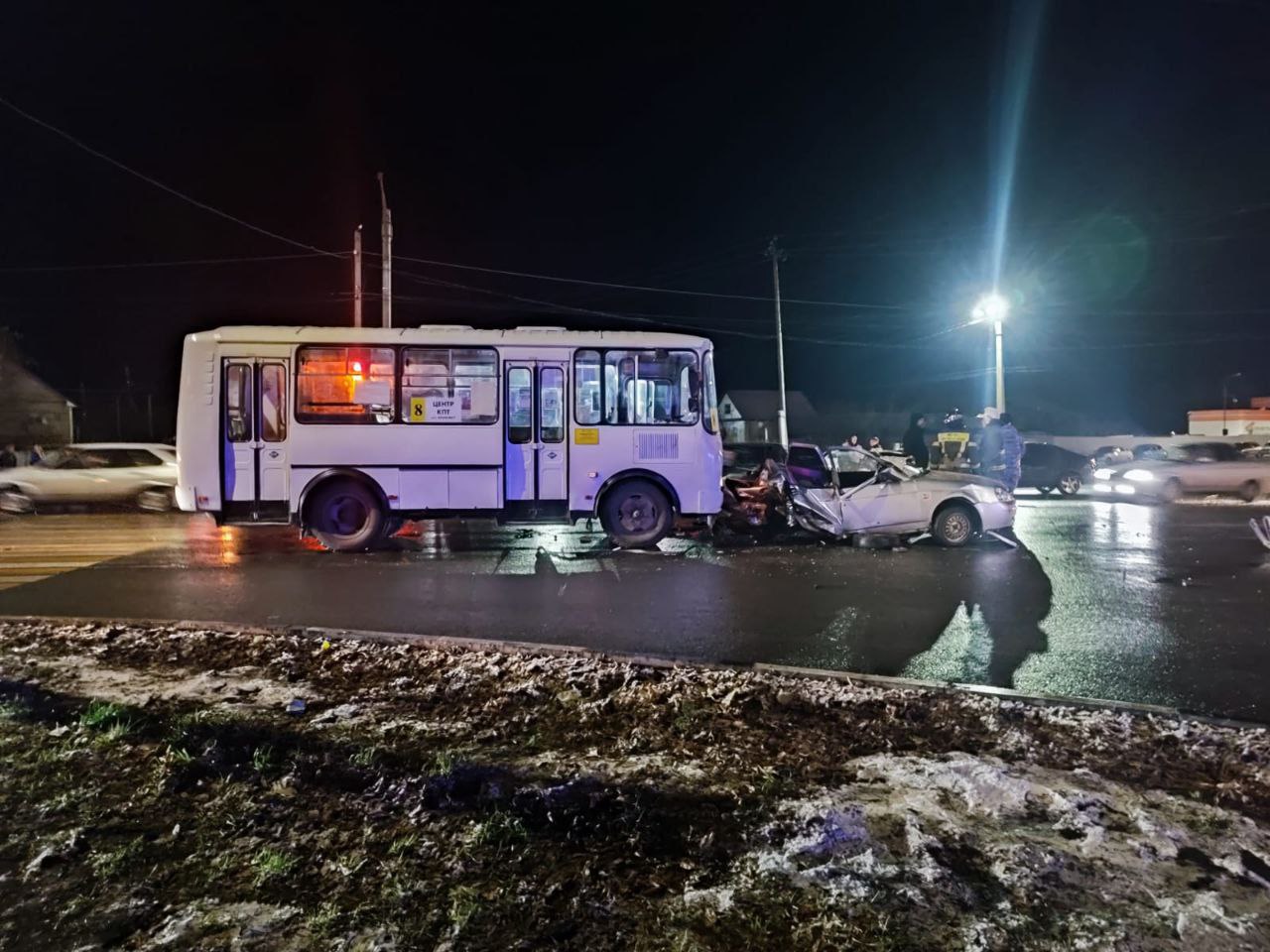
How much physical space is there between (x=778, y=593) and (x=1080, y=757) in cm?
500

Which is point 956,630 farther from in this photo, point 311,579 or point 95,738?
point 311,579

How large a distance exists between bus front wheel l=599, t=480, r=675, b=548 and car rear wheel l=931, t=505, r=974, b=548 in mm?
4227

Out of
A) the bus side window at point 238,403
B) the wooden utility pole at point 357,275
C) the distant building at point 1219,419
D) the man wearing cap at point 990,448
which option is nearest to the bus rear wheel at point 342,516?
the bus side window at point 238,403

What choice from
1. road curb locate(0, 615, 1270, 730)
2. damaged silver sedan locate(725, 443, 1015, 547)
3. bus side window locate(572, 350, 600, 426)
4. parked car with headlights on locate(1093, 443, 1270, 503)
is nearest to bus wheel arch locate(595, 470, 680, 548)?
bus side window locate(572, 350, 600, 426)

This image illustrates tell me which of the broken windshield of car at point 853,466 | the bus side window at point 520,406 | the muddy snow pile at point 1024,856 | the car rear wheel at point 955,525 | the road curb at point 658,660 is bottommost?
the muddy snow pile at point 1024,856

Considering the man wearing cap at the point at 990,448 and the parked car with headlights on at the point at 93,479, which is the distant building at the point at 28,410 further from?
the man wearing cap at the point at 990,448

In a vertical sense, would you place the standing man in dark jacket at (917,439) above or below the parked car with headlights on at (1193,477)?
above

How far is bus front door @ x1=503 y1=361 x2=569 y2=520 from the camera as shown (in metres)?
12.6

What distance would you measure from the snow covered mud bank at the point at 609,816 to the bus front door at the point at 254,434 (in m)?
6.80

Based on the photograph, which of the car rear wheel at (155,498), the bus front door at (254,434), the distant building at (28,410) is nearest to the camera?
the bus front door at (254,434)

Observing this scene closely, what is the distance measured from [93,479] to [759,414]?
51.2 m

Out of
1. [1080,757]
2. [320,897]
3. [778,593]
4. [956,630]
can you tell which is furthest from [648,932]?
[778,593]

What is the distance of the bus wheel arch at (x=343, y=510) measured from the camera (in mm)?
12359

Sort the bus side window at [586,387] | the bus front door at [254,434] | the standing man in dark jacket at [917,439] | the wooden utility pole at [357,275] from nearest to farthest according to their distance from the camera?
the bus front door at [254,434], the bus side window at [586,387], the wooden utility pole at [357,275], the standing man in dark jacket at [917,439]
